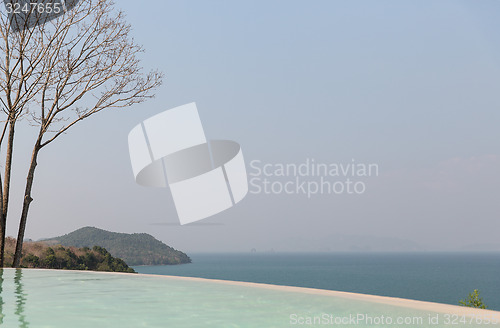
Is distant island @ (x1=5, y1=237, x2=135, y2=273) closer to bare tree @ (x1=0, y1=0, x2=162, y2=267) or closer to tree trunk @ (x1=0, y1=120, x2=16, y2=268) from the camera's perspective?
tree trunk @ (x1=0, y1=120, x2=16, y2=268)

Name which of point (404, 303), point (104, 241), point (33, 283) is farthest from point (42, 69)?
point (104, 241)

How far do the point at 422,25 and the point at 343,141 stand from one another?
2586 centimetres

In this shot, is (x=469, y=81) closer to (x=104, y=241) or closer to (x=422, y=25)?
(x=422, y=25)

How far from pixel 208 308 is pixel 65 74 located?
26.2 feet

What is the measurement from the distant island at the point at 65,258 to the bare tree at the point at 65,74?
52.6 feet

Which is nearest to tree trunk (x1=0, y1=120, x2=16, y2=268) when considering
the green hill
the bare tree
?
the bare tree

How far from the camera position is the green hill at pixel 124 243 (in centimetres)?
5566

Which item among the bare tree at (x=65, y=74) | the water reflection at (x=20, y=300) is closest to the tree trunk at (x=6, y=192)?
the bare tree at (x=65, y=74)

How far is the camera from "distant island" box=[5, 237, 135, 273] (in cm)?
2744

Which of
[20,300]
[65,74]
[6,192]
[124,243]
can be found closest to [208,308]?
[20,300]

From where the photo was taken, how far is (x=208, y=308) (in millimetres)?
4762

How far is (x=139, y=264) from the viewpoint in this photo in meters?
60.0

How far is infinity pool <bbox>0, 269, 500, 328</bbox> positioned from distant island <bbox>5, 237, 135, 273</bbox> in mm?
21075

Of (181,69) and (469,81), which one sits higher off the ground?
(469,81)
